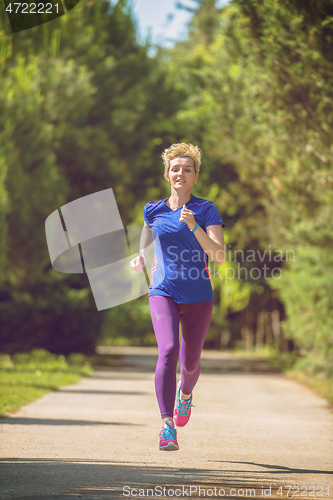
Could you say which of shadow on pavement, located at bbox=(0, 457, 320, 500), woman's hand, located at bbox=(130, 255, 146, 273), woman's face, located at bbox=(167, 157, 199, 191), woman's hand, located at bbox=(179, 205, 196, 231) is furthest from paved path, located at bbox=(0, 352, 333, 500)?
woman's face, located at bbox=(167, 157, 199, 191)

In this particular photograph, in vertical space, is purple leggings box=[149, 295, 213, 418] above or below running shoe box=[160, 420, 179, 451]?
above

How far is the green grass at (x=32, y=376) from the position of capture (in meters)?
9.74

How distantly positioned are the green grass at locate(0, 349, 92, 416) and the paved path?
28cm

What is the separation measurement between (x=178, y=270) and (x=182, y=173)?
77 centimetres

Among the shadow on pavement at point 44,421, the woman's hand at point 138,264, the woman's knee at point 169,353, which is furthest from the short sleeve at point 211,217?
the shadow on pavement at point 44,421

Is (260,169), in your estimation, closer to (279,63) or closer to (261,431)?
(279,63)

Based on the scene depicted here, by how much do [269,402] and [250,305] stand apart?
2308 centimetres

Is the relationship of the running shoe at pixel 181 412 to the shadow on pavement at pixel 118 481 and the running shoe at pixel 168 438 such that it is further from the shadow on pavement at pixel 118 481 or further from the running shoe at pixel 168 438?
the shadow on pavement at pixel 118 481

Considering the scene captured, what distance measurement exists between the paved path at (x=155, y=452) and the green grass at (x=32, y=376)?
28 cm

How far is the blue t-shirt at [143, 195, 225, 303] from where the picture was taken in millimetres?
5266

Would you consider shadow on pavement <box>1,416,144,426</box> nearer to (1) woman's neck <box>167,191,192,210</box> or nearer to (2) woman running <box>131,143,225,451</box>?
(2) woman running <box>131,143,225,451</box>

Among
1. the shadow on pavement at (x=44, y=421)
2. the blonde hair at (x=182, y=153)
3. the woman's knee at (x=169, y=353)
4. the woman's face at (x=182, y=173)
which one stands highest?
the blonde hair at (x=182, y=153)

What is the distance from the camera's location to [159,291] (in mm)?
5332

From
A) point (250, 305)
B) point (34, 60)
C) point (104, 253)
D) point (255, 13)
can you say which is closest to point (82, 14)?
point (255, 13)
